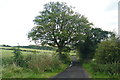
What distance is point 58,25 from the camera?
34594 mm

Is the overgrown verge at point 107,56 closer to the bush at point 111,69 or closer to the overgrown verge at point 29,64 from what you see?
the bush at point 111,69

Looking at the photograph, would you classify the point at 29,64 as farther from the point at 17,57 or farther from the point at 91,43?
the point at 91,43

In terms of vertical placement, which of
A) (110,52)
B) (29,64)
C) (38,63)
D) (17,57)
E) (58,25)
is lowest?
(29,64)

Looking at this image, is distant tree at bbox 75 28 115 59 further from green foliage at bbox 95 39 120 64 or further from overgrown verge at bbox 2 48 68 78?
overgrown verge at bbox 2 48 68 78

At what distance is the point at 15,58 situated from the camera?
60.0 feet

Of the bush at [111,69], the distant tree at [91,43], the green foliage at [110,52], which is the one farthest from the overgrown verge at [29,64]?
the distant tree at [91,43]

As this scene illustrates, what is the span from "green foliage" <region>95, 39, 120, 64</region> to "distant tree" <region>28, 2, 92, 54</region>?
44.7ft

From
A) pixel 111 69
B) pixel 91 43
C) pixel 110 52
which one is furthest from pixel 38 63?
pixel 91 43

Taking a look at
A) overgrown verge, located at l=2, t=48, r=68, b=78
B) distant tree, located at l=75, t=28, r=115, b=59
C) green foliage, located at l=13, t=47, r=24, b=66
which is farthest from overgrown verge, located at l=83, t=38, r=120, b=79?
distant tree, located at l=75, t=28, r=115, b=59

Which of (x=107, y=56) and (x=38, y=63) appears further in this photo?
(x=107, y=56)

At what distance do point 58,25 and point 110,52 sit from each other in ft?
58.9

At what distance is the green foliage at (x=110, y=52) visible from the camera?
1817 cm

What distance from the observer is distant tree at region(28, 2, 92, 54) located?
33.2 m

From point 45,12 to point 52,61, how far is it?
16504mm
